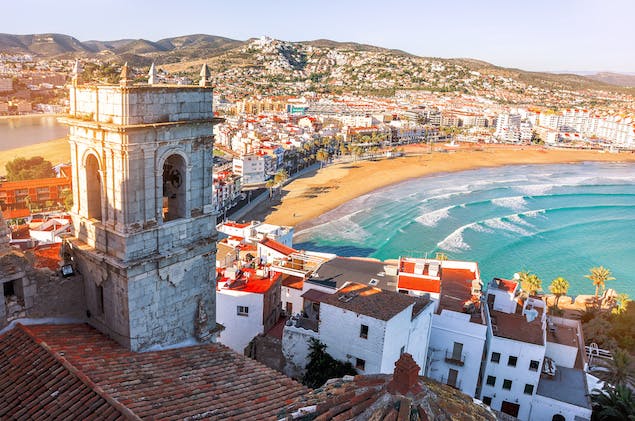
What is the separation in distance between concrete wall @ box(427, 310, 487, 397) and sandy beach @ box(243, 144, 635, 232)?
3928cm

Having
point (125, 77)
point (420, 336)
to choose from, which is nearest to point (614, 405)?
point (420, 336)

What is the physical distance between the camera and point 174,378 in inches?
472

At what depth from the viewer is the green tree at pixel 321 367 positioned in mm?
19719

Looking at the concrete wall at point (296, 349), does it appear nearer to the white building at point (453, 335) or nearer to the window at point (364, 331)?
the window at point (364, 331)

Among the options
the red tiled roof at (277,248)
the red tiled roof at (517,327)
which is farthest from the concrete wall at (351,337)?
the red tiled roof at (277,248)

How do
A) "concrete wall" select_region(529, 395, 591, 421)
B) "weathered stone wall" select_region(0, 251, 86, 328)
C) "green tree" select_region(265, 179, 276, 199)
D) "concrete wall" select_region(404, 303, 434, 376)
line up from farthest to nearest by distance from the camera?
"green tree" select_region(265, 179, 276, 199)
"concrete wall" select_region(529, 395, 591, 421)
"concrete wall" select_region(404, 303, 434, 376)
"weathered stone wall" select_region(0, 251, 86, 328)

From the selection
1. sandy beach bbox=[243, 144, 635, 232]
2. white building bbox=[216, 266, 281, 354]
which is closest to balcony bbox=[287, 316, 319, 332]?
white building bbox=[216, 266, 281, 354]

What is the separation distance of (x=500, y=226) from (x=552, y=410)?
46.8 m

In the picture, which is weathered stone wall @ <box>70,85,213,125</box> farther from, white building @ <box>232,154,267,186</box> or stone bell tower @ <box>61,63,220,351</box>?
white building @ <box>232,154,267,186</box>

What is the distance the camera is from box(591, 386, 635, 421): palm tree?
22.7 m

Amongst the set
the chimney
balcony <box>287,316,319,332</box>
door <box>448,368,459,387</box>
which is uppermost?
the chimney

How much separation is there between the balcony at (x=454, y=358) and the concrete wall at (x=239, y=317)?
954 cm

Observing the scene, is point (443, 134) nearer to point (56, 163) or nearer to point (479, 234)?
point (479, 234)

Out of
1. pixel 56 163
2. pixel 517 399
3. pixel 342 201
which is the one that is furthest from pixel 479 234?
pixel 56 163
